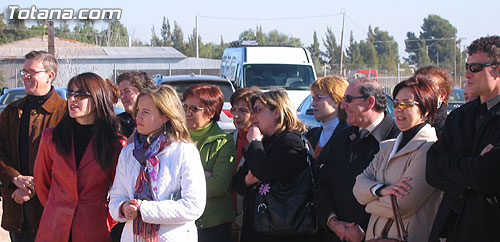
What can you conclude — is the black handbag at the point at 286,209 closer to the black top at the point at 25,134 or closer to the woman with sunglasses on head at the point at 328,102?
the woman with sunglasses on head at the point at 328,102

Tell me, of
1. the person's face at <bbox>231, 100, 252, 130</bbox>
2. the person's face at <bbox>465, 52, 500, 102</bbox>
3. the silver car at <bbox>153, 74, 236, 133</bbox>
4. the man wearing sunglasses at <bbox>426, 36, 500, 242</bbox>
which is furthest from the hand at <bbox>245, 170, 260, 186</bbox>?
the silver car at <bbox>153, 74, 236, 133</bbox>

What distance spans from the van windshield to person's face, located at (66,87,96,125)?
41.0ft

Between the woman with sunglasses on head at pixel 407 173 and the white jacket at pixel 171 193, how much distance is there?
1.02 metres

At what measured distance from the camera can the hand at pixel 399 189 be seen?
369cm

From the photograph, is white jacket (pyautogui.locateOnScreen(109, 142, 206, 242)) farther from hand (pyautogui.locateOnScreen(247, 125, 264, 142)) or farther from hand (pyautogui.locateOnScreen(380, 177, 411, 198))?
hand (pyautogui.locateOnScreen(380, 177, 411, 198))

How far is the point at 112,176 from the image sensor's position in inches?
174

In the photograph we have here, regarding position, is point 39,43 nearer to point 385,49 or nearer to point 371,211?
point 385,49

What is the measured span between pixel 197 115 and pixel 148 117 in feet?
3.35

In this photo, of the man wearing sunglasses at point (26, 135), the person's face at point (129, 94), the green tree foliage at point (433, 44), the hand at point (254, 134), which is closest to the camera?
the hand at point (254, 134)

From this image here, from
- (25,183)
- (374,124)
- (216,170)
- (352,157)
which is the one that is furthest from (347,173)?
(25,183)

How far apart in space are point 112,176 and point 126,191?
1.50 ft

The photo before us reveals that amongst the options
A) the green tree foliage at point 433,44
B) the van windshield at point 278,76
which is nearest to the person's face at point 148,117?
the van windshield at point 278,76

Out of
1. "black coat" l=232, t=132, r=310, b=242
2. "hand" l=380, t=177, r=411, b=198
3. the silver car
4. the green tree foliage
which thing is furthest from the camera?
the green tree foliage

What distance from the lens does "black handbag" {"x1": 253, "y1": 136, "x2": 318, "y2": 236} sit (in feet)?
14.5
